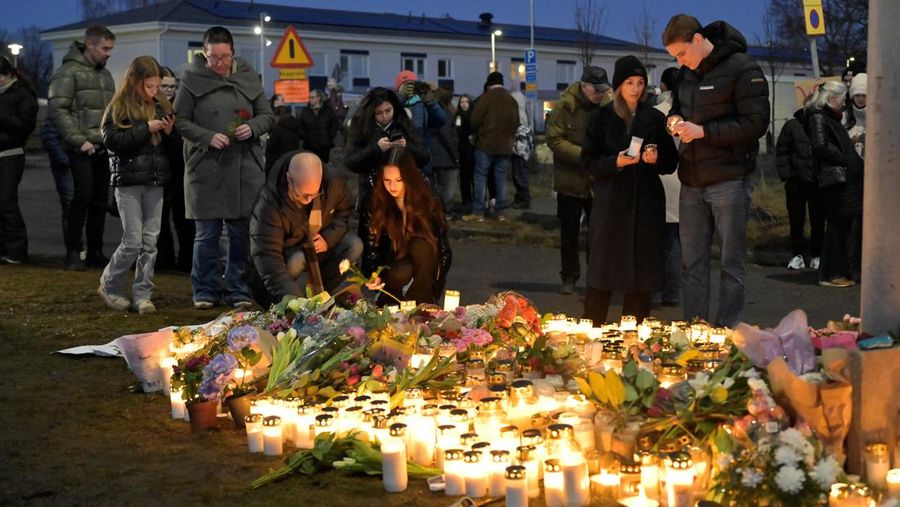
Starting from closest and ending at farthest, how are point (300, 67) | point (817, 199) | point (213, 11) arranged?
point (817, 199), point (300, 67), point (213, 11)

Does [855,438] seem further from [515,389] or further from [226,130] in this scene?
[226,130]

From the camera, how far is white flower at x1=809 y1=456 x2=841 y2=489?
395 cm

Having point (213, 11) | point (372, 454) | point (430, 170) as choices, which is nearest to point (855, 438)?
point (372, 454)

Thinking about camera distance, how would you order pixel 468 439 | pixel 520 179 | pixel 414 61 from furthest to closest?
pixel 414 61, pixel 520 179, pixel 468 439

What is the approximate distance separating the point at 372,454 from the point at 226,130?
508 centimetres

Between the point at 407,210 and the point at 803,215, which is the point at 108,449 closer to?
the point at 407,210

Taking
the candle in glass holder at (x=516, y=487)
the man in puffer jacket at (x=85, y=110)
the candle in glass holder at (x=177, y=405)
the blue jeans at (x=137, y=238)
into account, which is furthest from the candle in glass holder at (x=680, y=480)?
the man in puffer jacket at (x=85, y=110)

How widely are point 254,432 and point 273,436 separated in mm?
97

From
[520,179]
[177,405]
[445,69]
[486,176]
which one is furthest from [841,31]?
[177,405]

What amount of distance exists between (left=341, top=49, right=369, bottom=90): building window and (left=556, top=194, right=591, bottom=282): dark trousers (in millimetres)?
47212

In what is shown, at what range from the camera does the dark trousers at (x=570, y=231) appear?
10.1 m

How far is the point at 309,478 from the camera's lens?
5.16 m

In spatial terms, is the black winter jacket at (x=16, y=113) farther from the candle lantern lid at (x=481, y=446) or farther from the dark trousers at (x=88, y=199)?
the candle lantern lid at (x=481, y=446)

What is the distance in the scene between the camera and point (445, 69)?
5978cm
